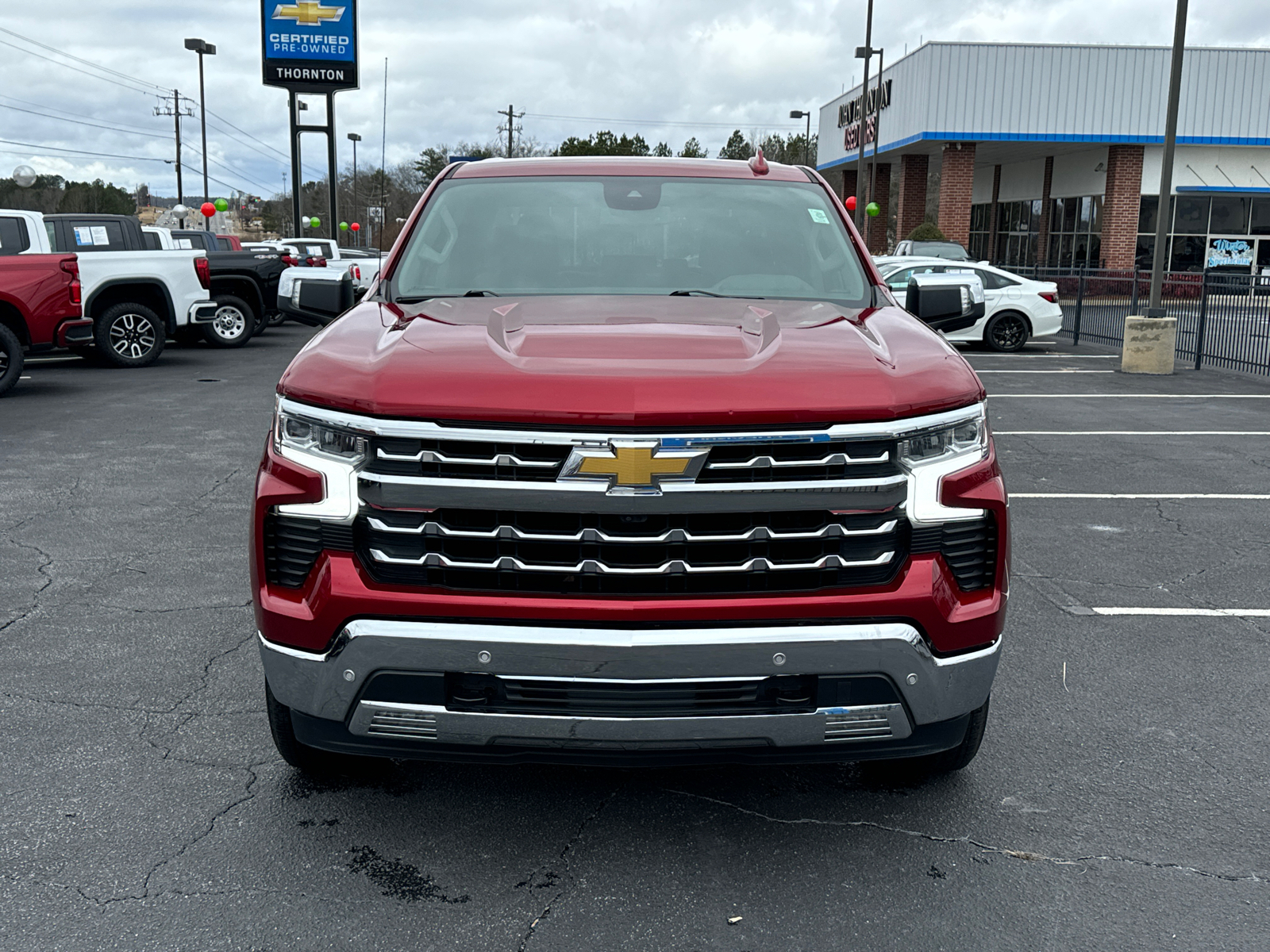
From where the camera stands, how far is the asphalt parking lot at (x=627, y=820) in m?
3.07

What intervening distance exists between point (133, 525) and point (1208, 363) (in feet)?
51.1

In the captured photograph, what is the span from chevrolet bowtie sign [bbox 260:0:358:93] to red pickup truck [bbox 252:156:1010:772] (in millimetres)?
36354

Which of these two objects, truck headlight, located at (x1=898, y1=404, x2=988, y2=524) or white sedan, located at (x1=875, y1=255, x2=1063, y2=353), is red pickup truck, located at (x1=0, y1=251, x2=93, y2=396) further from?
truck headlight, located at (x1=898, y1=404, x2=988, y2=524)

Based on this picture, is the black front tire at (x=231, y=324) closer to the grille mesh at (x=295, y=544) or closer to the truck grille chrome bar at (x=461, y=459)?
the grille mesh at (x=295, y=544)

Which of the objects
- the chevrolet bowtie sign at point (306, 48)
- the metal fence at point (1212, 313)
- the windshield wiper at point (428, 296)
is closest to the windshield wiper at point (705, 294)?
the windshield wiper at point (428, 296)

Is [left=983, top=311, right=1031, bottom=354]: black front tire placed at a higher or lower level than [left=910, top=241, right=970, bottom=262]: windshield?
lower

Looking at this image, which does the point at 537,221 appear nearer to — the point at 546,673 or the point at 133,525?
the point at 546,673

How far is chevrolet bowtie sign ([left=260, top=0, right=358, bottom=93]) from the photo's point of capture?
36594mm

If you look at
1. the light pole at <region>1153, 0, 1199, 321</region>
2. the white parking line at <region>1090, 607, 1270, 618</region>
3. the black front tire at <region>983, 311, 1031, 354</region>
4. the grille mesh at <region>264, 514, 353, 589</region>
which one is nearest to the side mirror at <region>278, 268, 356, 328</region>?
the grille mesh at <region>264, 514, 353, 589</region>

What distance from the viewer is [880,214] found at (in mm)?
46062

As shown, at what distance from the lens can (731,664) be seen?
9.73ft

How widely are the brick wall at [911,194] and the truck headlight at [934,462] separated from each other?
126 ft

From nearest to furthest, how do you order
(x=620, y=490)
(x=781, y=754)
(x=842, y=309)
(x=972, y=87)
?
(x=620, y=490) < (x=781, y=754) < (x=842, y=309) < (x=972, y=87)

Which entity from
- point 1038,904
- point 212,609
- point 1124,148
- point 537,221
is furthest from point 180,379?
point 1124,148
